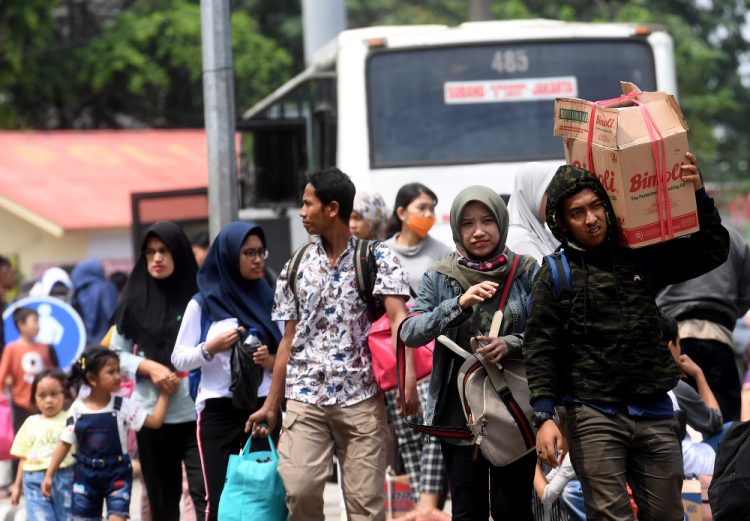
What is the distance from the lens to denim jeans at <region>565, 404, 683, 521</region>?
477 cm

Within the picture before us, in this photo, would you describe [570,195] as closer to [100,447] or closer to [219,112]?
[100,447]

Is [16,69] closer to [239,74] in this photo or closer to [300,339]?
[239,74]

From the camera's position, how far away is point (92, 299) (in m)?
11.9

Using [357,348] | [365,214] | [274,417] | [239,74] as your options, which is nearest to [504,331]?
[357,348]

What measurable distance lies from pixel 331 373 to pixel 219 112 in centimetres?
332

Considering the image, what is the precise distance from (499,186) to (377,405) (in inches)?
196

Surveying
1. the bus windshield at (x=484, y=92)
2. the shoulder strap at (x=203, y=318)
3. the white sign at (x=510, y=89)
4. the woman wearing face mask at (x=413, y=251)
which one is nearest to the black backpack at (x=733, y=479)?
the shoulder strap at (x=203, y=318)

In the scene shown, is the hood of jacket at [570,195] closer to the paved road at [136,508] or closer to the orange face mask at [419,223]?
the orange face mask at [419,223]

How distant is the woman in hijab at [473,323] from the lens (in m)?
5.31

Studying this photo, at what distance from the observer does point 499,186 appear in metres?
10.7

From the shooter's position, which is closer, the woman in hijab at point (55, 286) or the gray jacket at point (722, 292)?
the gray jacket at point (722, 292)

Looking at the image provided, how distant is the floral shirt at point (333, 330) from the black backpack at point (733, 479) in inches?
66.8

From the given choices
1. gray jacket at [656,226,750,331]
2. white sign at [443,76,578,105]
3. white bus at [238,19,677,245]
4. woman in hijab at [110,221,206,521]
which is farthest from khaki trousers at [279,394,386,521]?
white sign at [443,76,578,105]

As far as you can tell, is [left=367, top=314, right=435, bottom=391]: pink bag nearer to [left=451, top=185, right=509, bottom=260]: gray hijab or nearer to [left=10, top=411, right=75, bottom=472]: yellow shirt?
[left=451, top=185, right=509, bottom=260]: gray hijab
